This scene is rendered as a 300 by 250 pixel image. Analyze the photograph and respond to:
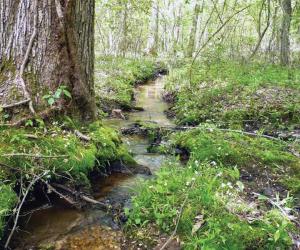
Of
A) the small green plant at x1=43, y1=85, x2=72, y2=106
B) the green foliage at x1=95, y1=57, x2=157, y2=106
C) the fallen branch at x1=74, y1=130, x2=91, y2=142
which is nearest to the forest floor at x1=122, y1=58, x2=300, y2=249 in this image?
the fallen branch at x1=74, y1=130, x2=91, y2=142

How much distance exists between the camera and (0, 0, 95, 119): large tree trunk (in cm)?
491

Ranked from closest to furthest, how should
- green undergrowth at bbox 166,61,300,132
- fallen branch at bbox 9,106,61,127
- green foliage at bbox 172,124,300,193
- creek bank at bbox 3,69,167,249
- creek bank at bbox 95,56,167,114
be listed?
creek bank at bbox 3,69,167,249 < fallen branch at bbox 9,106,61,127 < green foliage at bbox 172,124,300,193 < green undergrowth at bbox 166,61,300,132 < creek bank at bbox 95,56,167,114

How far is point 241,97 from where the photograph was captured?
9.12 metres

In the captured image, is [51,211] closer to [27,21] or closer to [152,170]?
[152,170]

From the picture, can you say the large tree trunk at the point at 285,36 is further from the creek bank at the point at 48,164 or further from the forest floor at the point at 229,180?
the creek bank at the point at 48,164

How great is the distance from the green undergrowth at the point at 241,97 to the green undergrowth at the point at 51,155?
8.31 ft

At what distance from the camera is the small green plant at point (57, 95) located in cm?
473

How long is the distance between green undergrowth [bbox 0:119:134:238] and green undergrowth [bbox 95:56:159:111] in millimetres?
4769

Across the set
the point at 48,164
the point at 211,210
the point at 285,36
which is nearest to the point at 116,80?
the point at 285,36

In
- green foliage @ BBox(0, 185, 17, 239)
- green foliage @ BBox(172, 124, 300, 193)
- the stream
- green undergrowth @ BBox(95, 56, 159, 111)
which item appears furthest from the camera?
green undergrowth @ BBox(95, 56, 159, 111)

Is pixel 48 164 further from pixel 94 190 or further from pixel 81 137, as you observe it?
pixel 81 137

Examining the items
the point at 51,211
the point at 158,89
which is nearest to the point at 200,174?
the point at 51,211

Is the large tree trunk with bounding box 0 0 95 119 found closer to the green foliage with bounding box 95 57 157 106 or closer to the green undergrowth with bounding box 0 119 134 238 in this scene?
the green undergrowth with bounding box 0 119 134 238

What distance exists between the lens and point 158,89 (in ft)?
49.4
